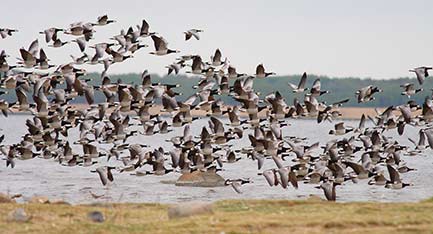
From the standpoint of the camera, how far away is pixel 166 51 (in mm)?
30922

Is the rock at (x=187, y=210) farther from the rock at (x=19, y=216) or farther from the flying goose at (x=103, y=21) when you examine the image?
the flying goose at (x=103, y=21)

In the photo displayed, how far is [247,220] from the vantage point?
17906 mm

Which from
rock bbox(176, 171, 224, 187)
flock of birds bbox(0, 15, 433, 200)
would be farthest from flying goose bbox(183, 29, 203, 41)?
rock bbox(176, 171, 224, 187)

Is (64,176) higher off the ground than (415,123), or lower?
lower

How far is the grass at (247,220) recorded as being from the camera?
17125mm

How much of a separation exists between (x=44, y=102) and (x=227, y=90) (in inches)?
211

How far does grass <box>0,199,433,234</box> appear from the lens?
17.1 meters

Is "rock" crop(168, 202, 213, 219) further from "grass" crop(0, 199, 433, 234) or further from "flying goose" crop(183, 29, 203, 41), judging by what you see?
"flying goose" crop(183, 29, 203, 41)

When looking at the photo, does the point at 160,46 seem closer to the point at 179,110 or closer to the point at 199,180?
the point at 179,110

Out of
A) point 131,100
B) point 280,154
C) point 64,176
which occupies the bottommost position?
point 64,176

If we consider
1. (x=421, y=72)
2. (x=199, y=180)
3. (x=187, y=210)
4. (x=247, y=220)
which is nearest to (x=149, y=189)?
(x=199, y=180)

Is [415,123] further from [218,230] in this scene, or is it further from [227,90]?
[218,230]

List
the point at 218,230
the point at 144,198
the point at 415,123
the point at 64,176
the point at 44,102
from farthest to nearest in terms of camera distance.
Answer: the point at 64,176 < the point at 144,198 < the point at 415,123 < the point at 44,102 < the point at 218,230

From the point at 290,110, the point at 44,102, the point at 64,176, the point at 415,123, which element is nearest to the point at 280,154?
the point at 290,110
